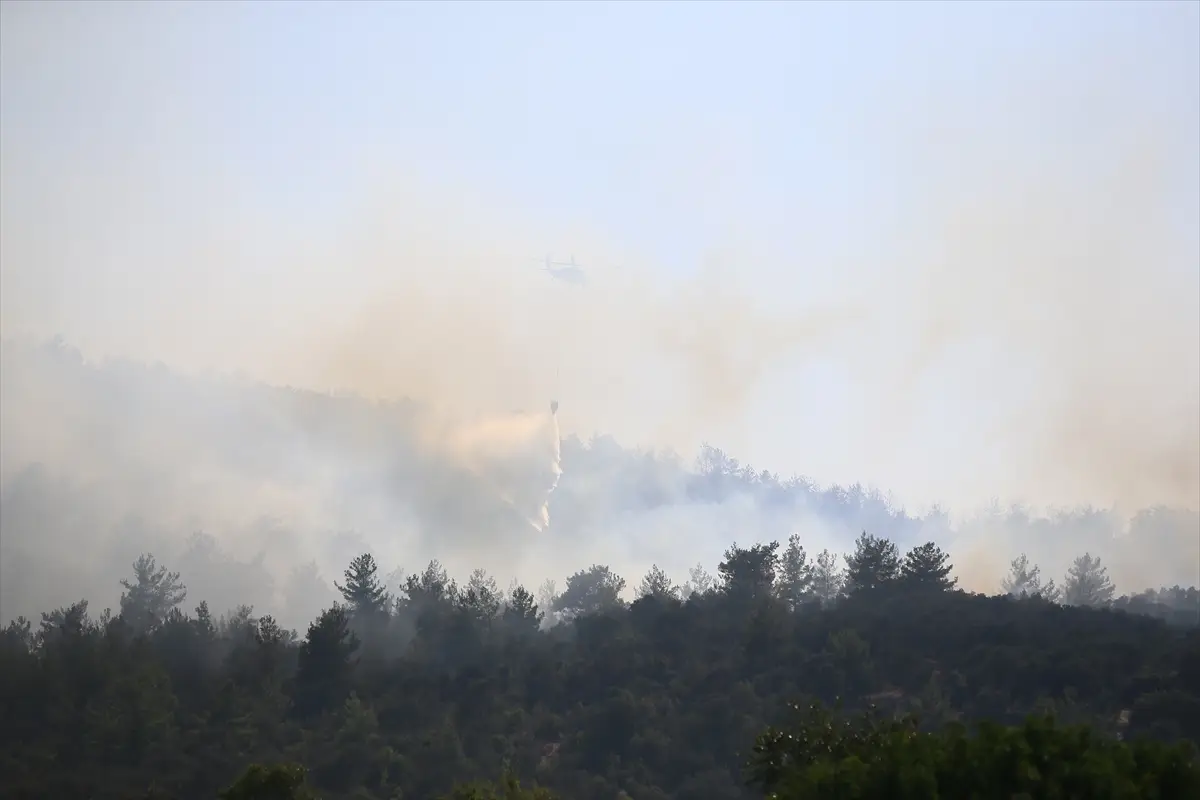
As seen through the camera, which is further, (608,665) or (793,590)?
(793,590)

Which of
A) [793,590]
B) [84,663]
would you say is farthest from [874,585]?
[84,663]

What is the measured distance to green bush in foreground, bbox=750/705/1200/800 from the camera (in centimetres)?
3058

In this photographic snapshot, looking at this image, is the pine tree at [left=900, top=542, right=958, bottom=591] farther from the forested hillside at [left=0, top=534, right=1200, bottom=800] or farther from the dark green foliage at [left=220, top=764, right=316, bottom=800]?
the dark green foliage at [left=220, top=764, right=316, bottom=800]

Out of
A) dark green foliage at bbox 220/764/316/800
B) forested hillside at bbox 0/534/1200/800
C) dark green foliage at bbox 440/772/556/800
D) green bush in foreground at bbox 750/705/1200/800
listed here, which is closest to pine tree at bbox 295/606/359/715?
forested hillside at bbox 0/534/1200/800

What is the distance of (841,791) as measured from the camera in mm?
34062

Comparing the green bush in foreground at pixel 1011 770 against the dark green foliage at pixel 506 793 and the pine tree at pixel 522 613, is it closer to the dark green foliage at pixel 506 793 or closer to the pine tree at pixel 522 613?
the dark green foliage at pixel 506 793

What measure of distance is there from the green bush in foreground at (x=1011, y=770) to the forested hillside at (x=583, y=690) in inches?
1485

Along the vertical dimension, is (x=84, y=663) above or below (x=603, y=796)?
above

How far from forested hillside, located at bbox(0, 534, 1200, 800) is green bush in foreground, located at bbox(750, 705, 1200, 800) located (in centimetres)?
3772

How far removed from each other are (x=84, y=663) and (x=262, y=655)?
1498 cm

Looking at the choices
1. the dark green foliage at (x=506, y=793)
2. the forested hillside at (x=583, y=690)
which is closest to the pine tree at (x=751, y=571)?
the forested hillside at (x=583, y=690)

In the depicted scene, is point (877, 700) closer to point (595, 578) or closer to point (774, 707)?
point (774, 707)

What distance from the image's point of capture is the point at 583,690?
334ft

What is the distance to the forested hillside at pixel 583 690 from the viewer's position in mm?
81312
